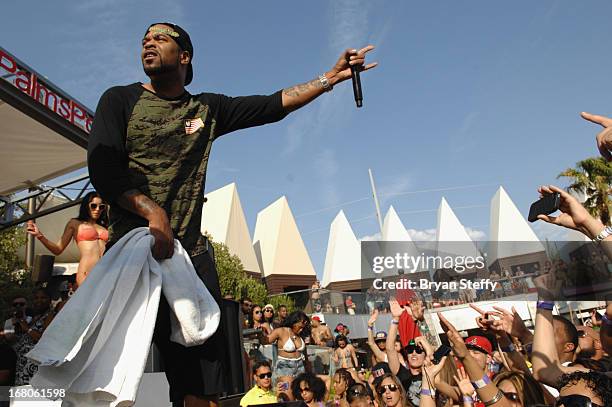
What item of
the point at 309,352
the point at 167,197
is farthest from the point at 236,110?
the point at 309,352

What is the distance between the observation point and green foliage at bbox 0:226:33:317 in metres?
14.5

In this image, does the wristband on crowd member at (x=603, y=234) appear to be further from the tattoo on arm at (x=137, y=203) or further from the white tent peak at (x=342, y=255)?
the white tent peak at (x=342, y=255)

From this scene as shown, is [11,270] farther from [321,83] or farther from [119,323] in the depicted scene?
[119,323]

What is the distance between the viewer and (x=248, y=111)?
87.8 inches

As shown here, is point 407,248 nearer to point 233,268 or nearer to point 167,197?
point 167,197

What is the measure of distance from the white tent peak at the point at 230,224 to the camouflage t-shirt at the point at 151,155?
3649 cm

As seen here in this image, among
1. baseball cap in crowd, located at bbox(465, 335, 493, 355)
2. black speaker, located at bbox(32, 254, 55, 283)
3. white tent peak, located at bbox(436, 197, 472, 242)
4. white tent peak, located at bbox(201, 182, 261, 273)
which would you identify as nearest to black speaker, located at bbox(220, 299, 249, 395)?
baseball cap in crowd, located at bbox(465, 335, 493, 355)

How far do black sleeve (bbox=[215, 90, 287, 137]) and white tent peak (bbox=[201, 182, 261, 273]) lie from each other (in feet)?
119

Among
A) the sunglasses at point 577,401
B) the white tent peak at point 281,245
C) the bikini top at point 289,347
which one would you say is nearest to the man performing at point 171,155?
the sunglasses at point 577,401

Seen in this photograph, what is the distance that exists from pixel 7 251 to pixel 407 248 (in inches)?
762

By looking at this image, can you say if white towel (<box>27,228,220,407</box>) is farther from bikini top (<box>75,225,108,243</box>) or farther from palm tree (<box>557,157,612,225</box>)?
palm tree (<box>557,157,612,225</box>)

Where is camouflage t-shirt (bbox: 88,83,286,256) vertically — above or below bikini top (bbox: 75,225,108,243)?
below

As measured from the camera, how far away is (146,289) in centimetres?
156

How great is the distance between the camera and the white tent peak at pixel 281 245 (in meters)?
43.2
